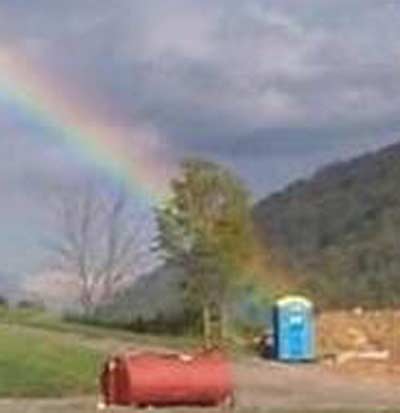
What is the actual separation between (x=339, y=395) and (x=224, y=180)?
46.6 ft

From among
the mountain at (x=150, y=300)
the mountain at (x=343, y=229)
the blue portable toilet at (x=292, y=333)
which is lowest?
the blue portable toilet at (x=292, y=333)

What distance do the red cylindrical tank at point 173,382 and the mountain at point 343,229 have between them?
76.8 feet

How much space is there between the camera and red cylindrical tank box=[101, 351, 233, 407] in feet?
96.4

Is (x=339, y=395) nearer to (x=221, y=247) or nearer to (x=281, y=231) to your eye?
(x=221, y=247)

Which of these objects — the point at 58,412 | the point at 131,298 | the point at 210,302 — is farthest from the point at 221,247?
the point at 131,298

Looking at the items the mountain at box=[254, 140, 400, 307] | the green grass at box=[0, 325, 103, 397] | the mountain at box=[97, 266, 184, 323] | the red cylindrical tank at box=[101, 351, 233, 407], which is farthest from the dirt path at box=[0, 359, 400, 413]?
the mountain at box=[254, 140, 400, 307]

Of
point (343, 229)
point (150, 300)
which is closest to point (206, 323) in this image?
point (150, 300)

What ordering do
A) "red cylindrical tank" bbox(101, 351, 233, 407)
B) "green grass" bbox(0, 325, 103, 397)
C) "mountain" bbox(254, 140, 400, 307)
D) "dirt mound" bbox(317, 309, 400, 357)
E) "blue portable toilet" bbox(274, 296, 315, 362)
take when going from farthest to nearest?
"mountain" bbox(254, 140, 400, 307) → "dirt mound" bbox(317, 309, 400, 357) → "blue portable toilet" bbox(274, 296, 315, 362) → "green grass" bbox(0, 325, 103, 397) → "red cylindrical tank" bbox(101, 351, 233, 407)

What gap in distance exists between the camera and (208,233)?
4622 cm

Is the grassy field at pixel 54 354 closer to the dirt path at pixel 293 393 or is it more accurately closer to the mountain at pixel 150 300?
the dirt path at pixel 293 393

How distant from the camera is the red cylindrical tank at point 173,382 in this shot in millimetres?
29375

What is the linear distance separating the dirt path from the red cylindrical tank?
387mm

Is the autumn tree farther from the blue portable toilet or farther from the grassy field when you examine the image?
the blue portable toilet

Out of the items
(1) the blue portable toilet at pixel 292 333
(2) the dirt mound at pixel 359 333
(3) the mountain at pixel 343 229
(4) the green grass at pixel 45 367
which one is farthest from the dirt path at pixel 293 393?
(3) the mountain at pixel 343 229
